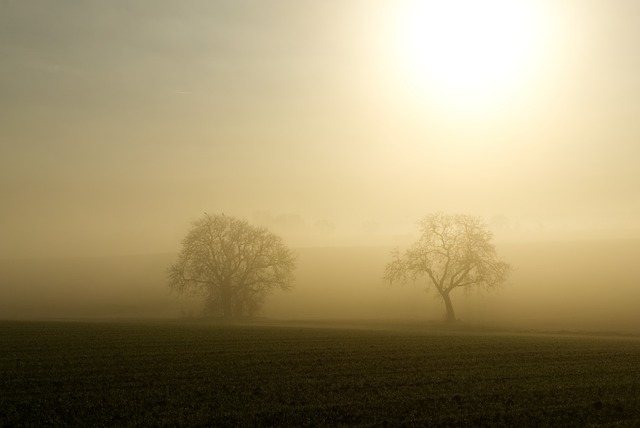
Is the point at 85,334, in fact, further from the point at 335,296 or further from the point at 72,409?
the point at 335,296

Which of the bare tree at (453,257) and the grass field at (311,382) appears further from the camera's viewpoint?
the bare tree at (453,257)

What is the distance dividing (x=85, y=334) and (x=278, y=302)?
161ft

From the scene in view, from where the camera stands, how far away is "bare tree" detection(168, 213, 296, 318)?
5816 cm

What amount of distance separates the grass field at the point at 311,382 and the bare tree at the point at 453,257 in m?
22.1

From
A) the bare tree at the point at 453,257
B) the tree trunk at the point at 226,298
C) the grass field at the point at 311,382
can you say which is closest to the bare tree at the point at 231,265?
the tree trunk at the point at 226,298

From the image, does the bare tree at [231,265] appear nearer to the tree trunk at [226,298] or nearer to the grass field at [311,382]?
the tree trunk at [226,298]

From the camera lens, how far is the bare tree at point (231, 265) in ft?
191

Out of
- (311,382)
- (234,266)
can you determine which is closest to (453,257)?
(234,266)

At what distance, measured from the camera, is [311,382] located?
18.1 metres

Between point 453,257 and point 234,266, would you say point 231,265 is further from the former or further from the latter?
point 453,257

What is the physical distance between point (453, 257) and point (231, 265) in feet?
83.4

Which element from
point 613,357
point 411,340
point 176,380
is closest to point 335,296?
point 411,340

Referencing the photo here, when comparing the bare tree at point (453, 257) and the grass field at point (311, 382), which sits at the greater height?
the bare tree at point (453, 257)

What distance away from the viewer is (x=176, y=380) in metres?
18.4
